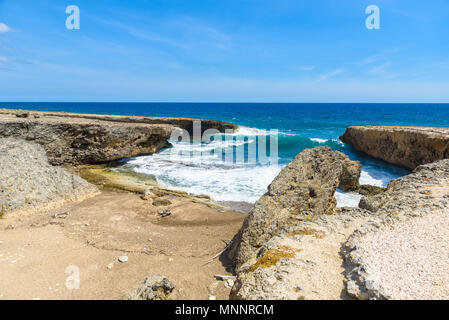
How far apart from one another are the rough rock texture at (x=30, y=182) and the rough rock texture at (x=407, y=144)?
1804 cm

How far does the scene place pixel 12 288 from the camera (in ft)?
14.5

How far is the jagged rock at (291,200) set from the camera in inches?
217

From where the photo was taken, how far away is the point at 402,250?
12.1ft

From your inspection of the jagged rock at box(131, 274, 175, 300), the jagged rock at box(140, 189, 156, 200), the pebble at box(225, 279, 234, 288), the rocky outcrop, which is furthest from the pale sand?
the rocky outcrop

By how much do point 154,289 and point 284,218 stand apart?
327cm

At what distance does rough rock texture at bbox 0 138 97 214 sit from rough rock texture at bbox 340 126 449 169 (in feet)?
59.2

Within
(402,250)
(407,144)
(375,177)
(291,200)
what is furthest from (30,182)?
(407,144)

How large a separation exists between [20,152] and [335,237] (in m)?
12.1

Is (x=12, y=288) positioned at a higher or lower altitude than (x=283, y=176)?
lower

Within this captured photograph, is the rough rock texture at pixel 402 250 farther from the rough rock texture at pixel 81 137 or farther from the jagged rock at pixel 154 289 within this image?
the rough rock texture at pixel 81 137

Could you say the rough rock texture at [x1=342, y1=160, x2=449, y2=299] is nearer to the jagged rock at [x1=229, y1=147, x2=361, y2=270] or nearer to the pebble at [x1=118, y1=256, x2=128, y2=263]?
the jagged rock at [x1=229, y1=147, x2=361, y2=270]

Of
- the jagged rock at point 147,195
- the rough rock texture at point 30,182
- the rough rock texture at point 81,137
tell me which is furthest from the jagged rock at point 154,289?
the rough rock texture at point 81,137

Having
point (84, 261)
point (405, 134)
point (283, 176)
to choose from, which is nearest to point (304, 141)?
point (405, 134)
